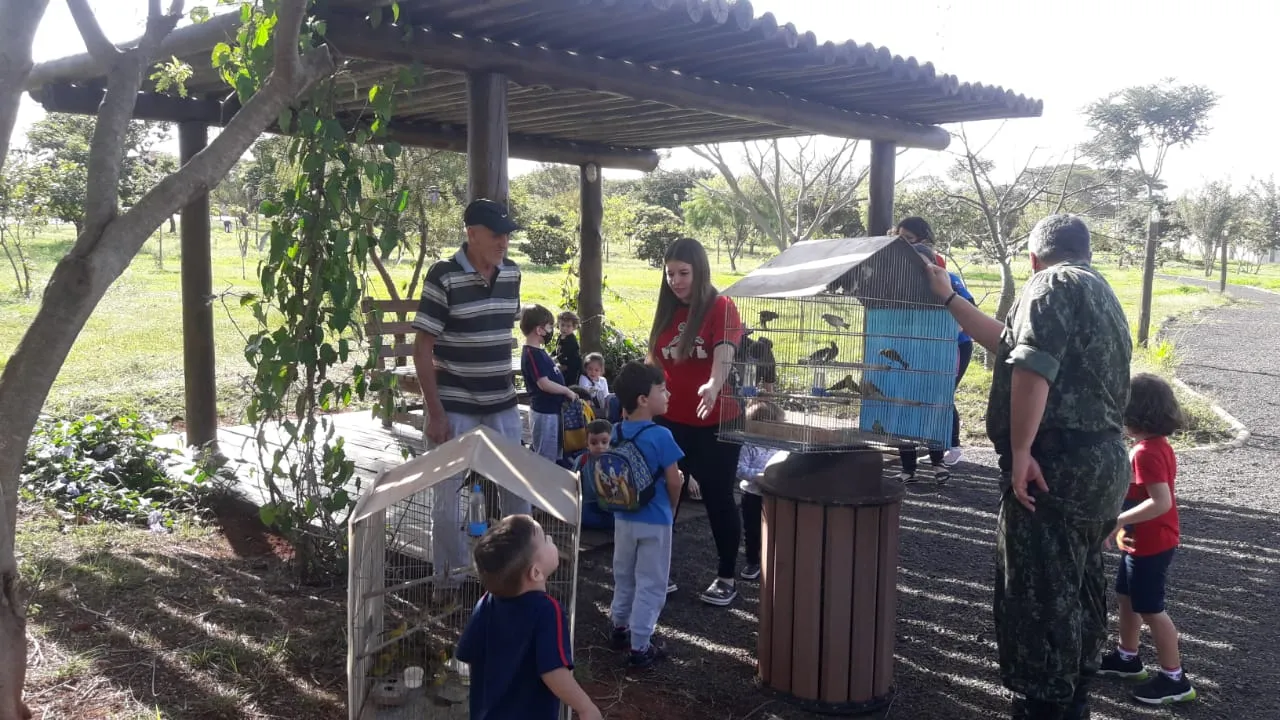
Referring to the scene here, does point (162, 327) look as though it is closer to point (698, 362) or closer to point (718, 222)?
point (698, 362)

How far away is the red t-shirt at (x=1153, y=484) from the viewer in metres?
3.63

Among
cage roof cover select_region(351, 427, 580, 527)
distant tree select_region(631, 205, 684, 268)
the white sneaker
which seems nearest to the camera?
cage roof cover select_region(351, 427, 580, 527)

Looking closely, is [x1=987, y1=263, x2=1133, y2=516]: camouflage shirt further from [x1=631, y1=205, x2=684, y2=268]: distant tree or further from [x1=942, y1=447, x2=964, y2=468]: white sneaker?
[x1=631, y1=205, x2=684, y2=268]: distant tree

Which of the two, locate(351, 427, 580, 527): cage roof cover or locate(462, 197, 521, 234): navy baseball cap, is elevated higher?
locate(462, 197, 521, 234): navy baseball cap

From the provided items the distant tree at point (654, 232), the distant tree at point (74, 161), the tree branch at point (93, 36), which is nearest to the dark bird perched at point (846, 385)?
the tree branch at point (93, 36)

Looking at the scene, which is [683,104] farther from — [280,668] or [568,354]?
[280,668]

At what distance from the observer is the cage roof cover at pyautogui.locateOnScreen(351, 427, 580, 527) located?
2.68 metres

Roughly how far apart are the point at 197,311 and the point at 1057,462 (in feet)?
20.6

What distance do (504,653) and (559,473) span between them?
2.47 ft

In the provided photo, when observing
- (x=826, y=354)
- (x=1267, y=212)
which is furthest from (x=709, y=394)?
(x=1267, y=212)

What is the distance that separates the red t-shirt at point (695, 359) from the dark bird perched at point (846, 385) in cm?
51

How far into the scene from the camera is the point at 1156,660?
4195 mm

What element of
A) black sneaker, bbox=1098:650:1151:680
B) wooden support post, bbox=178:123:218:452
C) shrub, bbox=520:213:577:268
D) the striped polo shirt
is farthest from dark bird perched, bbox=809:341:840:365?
shrub, bbox=520:213:577:268

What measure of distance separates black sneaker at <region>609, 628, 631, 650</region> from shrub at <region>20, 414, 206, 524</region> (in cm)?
291
